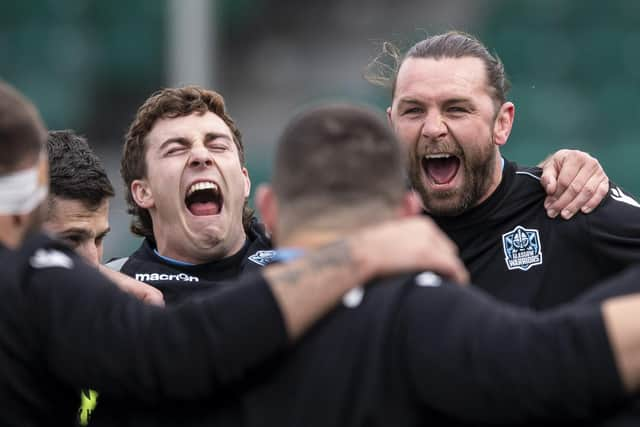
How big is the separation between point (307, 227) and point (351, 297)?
0.20 m

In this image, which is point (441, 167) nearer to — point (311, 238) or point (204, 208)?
point (204, 208)

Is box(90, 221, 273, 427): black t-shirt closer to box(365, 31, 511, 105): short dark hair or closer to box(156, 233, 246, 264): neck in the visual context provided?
box(156, 233, 246, 264): neck

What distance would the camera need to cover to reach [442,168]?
15.6 feet

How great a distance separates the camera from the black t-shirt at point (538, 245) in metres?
4.16

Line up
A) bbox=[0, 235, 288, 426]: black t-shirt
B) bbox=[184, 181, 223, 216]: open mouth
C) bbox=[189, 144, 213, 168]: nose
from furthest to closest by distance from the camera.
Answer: bbox=[184, 181, 223, 216]: open mouth → bbox=[189, 144, 213, 168]: nose → bbox=[0, 235, 288, 426]: black t-shirt

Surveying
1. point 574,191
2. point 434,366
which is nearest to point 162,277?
point 574,191

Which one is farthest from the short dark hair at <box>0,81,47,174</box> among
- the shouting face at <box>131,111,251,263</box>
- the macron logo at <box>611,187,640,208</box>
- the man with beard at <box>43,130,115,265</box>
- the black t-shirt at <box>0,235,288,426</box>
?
the macron logo at <box>611,187,640,208</box>

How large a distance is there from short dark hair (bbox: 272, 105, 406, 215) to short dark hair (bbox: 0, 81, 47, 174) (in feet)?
2.03

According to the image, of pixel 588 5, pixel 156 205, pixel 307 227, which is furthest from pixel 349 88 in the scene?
pixel 307 227

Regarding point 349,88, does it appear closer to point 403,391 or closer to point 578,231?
point 578,231

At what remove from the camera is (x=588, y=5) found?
16.3 metres

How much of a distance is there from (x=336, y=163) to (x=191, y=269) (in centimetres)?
244

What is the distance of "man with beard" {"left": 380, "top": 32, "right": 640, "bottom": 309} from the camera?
420cm

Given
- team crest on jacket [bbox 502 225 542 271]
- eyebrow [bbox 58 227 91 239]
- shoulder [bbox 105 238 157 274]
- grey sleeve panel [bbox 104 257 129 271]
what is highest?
team crest on jacket [bbox 502 225 542 271]
